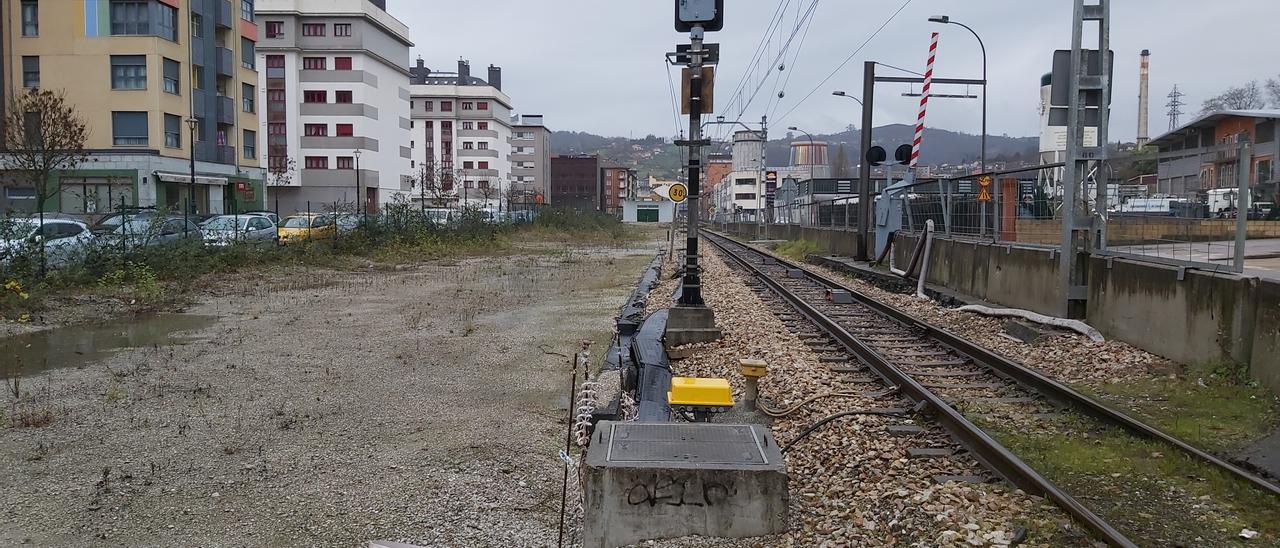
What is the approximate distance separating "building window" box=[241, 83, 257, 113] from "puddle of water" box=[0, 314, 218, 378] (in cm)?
4276

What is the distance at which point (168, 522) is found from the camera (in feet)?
17.3

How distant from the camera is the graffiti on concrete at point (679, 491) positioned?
4.97m

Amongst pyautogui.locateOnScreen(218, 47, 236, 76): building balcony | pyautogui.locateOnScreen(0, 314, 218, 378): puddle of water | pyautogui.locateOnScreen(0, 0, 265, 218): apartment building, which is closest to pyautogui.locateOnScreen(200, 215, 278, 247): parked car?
pyautogui.locateOnScreen(0, 314, 218, 378): puddle of water

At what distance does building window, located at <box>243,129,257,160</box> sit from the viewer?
54219mm

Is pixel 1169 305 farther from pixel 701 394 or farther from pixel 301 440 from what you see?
pixel 301 440

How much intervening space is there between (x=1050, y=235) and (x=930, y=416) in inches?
271

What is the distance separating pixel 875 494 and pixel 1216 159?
6.32 metres

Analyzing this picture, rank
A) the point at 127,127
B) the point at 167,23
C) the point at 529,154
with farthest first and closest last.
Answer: the point at 529,154 < the point at 167,23 < the point at 127,127

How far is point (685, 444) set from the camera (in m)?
5.61

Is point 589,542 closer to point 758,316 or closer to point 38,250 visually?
point 758,316

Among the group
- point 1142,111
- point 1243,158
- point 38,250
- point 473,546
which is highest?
point 1142,111

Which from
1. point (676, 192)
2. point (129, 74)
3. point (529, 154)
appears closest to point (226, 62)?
point (129, 74)

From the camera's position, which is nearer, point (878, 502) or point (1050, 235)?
point (878, 502)

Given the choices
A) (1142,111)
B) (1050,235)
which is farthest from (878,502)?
(1142,111)
